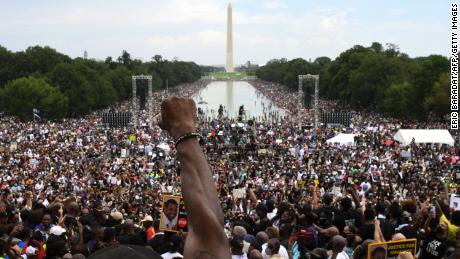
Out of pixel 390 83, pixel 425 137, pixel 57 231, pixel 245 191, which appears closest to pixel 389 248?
pixel 57 231

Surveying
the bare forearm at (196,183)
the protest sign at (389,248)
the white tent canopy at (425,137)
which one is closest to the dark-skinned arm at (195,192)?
the bare forearm at (196,183)

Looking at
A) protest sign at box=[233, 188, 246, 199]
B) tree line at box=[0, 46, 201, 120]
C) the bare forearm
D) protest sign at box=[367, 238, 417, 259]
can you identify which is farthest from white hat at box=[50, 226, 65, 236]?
tree line at box=[0, 46, 201, 120]

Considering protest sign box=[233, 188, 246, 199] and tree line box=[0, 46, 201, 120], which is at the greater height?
tree line box=[0, 46, 201, 120]

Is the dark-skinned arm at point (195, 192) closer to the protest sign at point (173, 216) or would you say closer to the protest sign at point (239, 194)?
the protest sign at point (173, 216)

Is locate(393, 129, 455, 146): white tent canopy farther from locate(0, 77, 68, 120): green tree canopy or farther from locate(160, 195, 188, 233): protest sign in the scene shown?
locate(0, 77, 68, 120): green tree canopy

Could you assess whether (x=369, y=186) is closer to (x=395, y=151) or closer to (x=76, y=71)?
(x=395, y=151)
